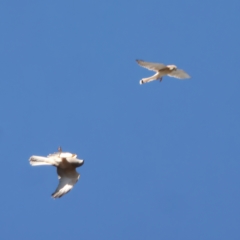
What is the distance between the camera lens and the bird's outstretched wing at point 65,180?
15.7m

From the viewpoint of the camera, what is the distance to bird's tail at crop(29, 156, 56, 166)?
1622 cm

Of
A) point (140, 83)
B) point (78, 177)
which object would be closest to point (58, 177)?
point (78, 177)

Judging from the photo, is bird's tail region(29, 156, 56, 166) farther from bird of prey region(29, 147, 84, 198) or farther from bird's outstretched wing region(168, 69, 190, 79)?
bird's outstretched wing region(168, 69, 190, 79)

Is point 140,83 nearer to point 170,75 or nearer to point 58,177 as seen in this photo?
point 170,75

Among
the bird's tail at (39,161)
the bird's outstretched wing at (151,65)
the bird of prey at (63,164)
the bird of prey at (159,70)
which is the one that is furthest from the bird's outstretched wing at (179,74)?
the bird's tail at (39,161)

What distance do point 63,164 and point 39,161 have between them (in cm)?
54

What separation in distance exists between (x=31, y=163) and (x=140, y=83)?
5537mm

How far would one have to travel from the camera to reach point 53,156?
16.7 metres

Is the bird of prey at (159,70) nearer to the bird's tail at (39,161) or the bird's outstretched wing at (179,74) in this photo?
the bird's outstretched wing at (179,74)

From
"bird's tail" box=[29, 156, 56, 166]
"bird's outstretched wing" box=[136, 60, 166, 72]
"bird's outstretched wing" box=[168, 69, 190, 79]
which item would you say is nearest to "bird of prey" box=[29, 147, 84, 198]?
"bird's tail" box=[29, 156, 56, 166]

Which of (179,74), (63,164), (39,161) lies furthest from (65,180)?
(179,74)

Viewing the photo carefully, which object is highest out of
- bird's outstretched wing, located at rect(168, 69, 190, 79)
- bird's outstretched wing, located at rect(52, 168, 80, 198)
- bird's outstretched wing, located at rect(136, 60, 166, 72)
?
bird's outstretched wing, located at rect(168, 69, 190, 79)

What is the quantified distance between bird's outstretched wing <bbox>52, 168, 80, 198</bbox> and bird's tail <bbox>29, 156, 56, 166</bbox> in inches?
9.5

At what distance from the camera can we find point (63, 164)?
16469 mm
